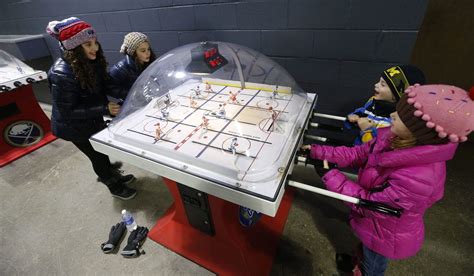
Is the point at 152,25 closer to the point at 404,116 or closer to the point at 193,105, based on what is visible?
the point at 193,105

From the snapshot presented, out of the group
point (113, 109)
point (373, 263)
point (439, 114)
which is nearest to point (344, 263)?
point (373, 263)

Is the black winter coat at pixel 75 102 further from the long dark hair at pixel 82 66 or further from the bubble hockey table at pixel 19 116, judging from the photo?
the bubble hockey table at pixel 19 116

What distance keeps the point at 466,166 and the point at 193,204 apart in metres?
2.56

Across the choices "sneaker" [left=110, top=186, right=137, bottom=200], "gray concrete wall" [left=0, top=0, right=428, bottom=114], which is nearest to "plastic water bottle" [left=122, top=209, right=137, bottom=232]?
"sneaker" [left=110, top=186, right=137, bottom=200]

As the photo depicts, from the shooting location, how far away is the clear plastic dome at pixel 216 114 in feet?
3.64

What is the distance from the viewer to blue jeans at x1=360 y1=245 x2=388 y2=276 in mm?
1247

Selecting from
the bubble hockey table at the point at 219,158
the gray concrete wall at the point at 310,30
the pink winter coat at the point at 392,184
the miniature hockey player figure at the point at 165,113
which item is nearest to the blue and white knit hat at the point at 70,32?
the bubble hockey table at the point at 219,158

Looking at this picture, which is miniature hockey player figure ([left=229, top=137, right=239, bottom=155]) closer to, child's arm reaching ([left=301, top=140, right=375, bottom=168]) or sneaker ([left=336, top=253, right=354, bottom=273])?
child's arm reaching ([left=301, top=140, right=375, bottom=168])

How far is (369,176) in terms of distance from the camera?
1.13 m

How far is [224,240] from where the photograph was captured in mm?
1582

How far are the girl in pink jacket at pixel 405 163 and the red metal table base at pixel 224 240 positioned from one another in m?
0.61

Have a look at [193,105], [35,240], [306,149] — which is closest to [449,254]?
[306,149]

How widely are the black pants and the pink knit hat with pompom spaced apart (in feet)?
7.21

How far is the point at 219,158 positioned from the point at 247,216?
551mm
